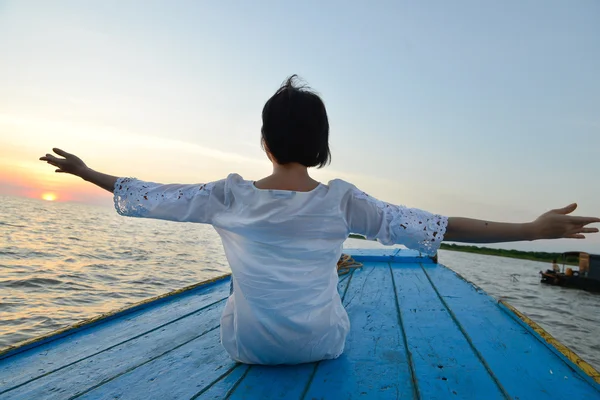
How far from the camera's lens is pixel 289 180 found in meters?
1.49

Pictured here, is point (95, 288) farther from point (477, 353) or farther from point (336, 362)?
point (477, 353)

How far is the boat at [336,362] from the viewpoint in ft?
4.63

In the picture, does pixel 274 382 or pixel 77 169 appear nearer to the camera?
pixel 274 382

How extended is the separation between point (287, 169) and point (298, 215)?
19 cm

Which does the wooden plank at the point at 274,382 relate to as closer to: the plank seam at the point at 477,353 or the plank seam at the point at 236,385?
the plank seam at the point at 236,385

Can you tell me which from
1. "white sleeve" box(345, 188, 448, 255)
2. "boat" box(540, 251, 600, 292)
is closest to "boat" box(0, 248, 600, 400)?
"white sleeve" box(345, 188, 448, 255)

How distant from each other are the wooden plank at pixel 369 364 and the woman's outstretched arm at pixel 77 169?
113cm

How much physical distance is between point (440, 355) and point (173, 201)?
1.28 metres

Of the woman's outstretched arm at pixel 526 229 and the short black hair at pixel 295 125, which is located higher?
the short black hair at pixel 295 125

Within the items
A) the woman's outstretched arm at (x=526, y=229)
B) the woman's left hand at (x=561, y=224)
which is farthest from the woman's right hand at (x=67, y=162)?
the woman's left hand at (x=561, y=224)

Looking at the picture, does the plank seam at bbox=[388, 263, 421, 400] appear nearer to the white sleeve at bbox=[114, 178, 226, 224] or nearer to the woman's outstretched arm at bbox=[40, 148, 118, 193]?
the white sleeve at bbox=[114, 178, 226, 224]

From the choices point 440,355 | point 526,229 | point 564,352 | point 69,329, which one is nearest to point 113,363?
point 69,329

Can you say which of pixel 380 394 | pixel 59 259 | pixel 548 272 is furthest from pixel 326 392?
pixel 548 272

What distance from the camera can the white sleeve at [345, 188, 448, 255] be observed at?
4.77 ft
